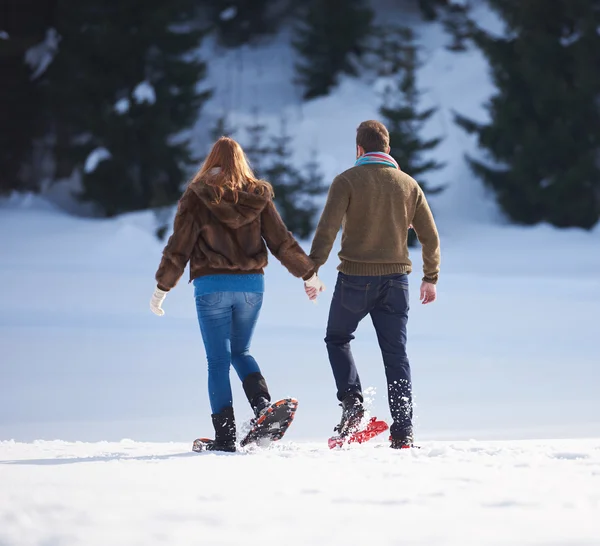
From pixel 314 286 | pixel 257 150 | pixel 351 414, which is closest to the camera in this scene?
pixel 314 286

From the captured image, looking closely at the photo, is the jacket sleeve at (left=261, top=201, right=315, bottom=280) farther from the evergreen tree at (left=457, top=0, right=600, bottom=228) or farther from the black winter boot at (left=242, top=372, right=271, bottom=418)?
the evergreen tree at (left=457, top=0, right=600, bottom=228)

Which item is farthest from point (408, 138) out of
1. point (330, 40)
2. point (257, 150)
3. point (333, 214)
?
point (333, 214)

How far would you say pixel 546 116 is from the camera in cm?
2272

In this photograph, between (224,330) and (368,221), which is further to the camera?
(368,221)

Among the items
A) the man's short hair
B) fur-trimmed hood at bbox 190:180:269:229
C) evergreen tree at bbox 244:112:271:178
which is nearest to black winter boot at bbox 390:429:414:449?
fur-trimmed hood at bbox 190:180:269:229

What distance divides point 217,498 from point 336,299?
1.64 m

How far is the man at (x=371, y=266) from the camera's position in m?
4.95

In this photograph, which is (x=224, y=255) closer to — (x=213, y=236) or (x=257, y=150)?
(x=213, y=236)

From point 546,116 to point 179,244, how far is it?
19.2 meters

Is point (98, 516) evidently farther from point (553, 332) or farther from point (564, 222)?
point (564, 222)

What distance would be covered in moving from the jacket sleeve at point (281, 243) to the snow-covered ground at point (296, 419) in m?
0.81

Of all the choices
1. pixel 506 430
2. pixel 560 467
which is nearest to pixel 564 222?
pixel 506 430

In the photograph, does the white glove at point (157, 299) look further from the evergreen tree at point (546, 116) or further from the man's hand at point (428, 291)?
the evergreen tree at point (546, 116)

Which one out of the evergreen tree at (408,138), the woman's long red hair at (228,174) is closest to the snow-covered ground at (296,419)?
the woman's long red hair at (228,174)
